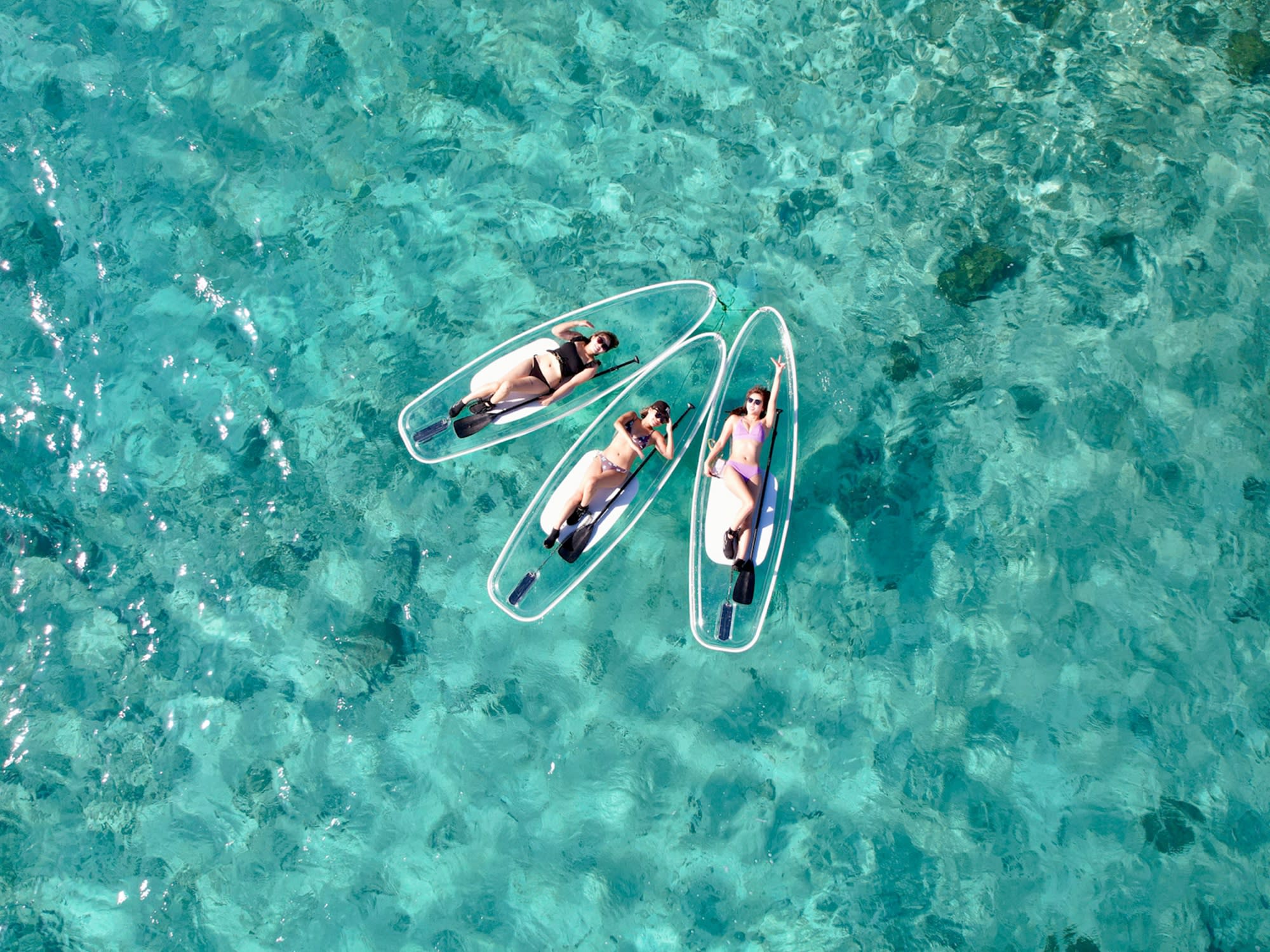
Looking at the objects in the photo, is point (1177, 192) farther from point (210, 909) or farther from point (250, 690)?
point (210, 909)

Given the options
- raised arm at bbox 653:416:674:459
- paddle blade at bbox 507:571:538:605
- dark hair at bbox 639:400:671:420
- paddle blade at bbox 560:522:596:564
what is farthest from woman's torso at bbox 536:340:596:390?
paddle blade at bbox 507:571:538:605

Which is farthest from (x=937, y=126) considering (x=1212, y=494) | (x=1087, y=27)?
(x=1212, y=494)

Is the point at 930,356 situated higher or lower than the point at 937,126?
lower

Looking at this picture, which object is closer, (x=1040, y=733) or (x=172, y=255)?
(x=1040, y=733)

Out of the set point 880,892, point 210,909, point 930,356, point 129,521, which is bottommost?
point 210,909

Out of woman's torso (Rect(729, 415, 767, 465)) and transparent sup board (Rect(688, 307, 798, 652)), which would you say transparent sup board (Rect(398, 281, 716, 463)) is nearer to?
transparent sup board (Rect(688, 307, 798, 652))

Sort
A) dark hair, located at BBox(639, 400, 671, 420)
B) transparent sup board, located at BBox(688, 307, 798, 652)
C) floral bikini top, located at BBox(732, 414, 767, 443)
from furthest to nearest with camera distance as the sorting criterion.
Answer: transparent sup board, located at BBox(688, 307, 798, 652), floral bikini top, located at BBox(732, 414, 767, 443), dark hair, located at BBox(639, 400, 671, 420)

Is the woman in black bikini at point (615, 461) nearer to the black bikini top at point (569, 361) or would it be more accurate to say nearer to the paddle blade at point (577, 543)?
the paddle blade at point (577, 543)

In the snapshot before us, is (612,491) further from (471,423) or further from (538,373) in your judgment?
(471,423)
